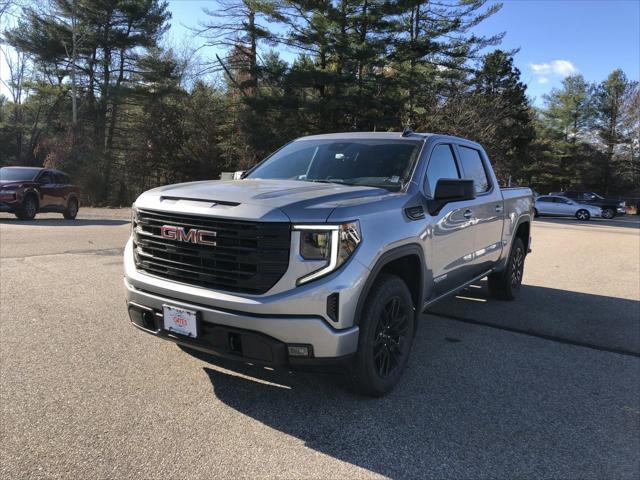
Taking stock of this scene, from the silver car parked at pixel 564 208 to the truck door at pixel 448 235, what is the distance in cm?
3065

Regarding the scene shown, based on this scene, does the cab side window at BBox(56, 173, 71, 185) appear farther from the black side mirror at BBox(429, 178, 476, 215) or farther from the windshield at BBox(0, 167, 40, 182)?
the black side mirror at BBox(429, 178, 476, 215)

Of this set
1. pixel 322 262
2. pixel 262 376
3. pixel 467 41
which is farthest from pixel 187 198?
pixel 467 41

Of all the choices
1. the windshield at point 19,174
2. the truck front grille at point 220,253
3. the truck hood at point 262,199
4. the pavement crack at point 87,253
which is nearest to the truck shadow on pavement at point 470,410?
the truck front grille at point 220,253

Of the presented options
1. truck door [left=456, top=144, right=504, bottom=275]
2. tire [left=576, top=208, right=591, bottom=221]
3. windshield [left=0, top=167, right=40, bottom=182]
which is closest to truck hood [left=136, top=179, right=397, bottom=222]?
truck door [left=456, top=144, right=504, bottom=275]

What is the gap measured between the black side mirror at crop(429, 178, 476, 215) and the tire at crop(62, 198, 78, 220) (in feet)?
52.3

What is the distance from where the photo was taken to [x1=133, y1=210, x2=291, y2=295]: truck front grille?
3066 millimetres

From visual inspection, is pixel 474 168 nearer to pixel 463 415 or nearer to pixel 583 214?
pixel 463 415

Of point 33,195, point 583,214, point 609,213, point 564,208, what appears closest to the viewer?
point 33,195

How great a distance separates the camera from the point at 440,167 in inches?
187

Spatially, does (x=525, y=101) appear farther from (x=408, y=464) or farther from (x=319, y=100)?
(x=408, y=464)

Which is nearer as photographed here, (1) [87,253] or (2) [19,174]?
(1) [87,253]

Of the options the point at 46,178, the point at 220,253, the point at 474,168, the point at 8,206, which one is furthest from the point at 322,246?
the point at 46,178

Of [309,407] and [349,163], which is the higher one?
[349,163]

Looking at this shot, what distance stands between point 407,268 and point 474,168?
2.28 meters
